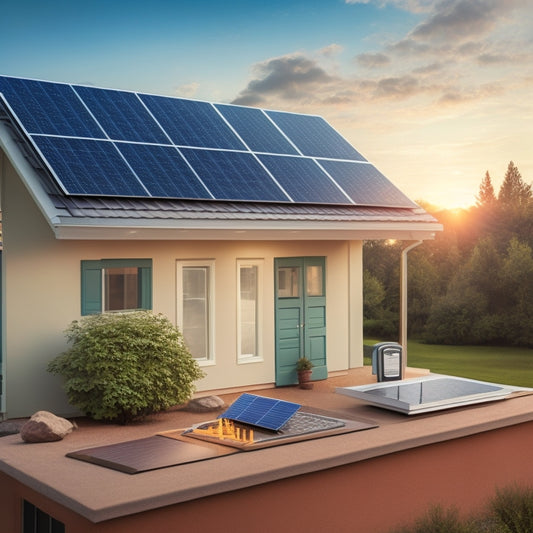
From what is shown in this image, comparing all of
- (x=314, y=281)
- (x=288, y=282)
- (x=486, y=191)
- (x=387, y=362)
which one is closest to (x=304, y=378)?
(x=387, y=362)

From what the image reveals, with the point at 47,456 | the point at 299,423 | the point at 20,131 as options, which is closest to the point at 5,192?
the point at 20,131

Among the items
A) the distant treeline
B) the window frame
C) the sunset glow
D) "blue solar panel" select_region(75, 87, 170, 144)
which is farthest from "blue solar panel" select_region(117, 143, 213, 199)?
the distant treeline

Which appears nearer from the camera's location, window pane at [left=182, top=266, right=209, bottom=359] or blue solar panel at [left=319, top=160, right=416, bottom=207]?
window pane at [left=182, top=266, right=209, bottom=359]

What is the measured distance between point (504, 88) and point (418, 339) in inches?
480

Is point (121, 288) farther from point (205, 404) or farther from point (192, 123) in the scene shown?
point (192, 123)

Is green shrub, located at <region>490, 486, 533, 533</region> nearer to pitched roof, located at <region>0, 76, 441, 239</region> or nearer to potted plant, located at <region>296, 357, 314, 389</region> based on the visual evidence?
potted plant, located at <region>296, 357, 314, 389</region>

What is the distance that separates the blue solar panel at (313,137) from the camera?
53.5ft

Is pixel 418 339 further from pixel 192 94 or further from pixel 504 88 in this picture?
pixel 192 94

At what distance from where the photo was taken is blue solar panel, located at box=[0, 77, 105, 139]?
12.6 metres

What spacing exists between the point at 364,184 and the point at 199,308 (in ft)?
15.1

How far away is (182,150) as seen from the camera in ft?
45.5

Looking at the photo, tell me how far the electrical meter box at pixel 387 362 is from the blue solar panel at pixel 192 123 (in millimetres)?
4650

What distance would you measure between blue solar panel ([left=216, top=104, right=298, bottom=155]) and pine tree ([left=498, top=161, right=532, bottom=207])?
116ft

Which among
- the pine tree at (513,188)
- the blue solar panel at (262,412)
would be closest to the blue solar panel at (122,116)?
the blue solar panel at (262,412)
